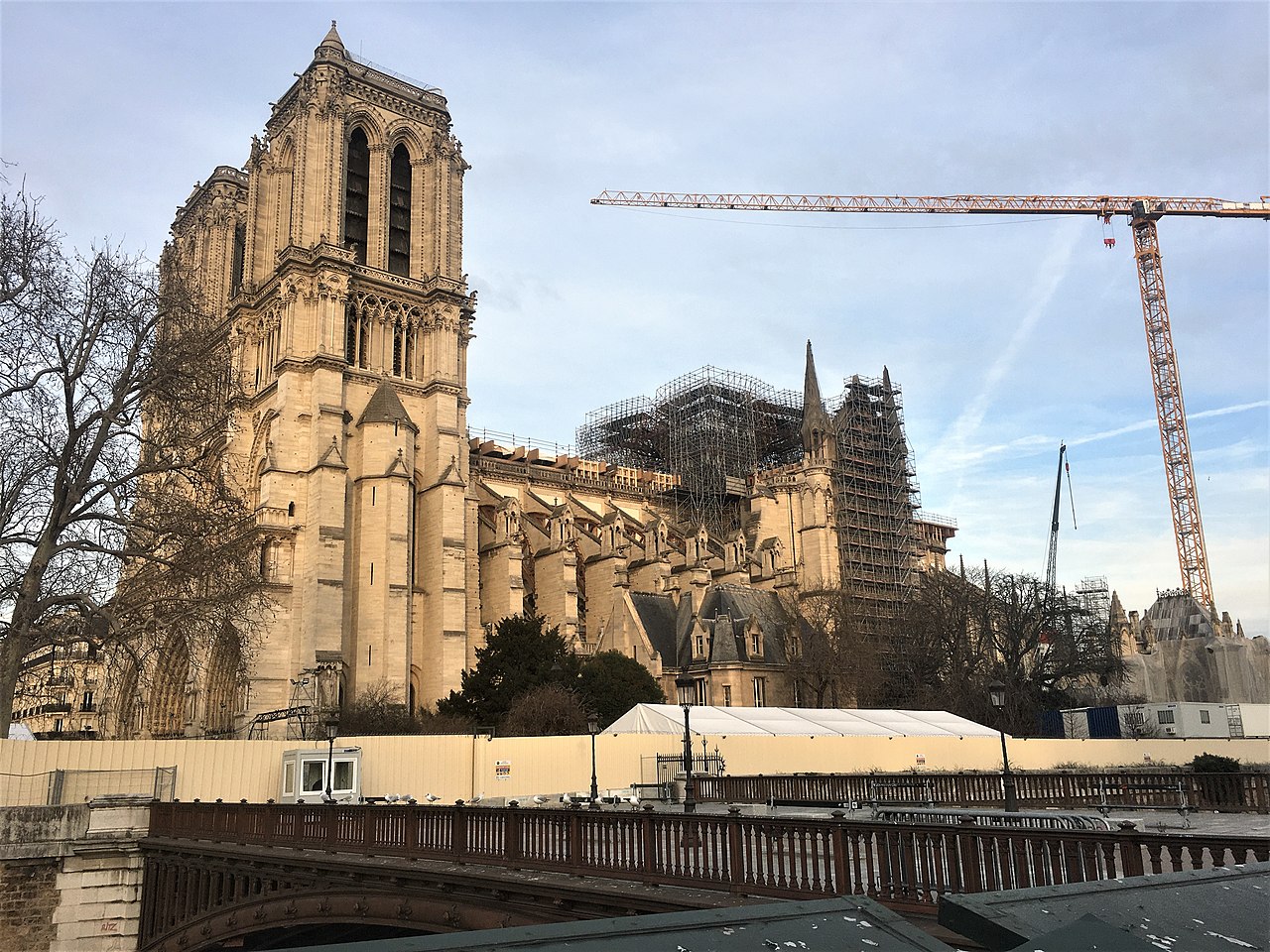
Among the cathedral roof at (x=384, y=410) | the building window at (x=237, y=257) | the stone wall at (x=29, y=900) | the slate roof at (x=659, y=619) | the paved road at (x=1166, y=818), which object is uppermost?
the building window at (x=237, y=257)

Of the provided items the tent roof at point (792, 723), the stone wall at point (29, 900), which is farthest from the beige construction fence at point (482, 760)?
the stone wall at point (29, 900)

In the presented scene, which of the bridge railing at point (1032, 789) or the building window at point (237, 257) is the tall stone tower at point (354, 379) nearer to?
the building window at point (237, 257)

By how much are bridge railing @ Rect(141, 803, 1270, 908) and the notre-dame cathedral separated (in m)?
24.2

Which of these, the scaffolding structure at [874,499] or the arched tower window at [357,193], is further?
the scaffolding structure at [874,499]

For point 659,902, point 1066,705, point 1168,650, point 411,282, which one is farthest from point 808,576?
point 659,902

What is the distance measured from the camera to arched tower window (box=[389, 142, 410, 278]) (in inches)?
2122

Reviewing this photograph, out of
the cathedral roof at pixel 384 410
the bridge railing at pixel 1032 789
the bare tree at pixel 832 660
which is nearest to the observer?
the bridge railing at pixel 1032 789

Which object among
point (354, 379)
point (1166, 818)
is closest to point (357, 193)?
point (354, 379)

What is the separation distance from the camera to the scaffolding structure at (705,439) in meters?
70.5

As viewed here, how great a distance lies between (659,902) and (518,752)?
17.9m

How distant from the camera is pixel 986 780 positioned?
1106 inches

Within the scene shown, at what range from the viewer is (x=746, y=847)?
9.68 meters

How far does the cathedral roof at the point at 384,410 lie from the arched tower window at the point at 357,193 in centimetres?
783

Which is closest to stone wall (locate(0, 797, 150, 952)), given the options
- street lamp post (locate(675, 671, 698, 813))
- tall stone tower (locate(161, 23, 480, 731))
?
street lamp post (locate(675, 671, 698, 813))
